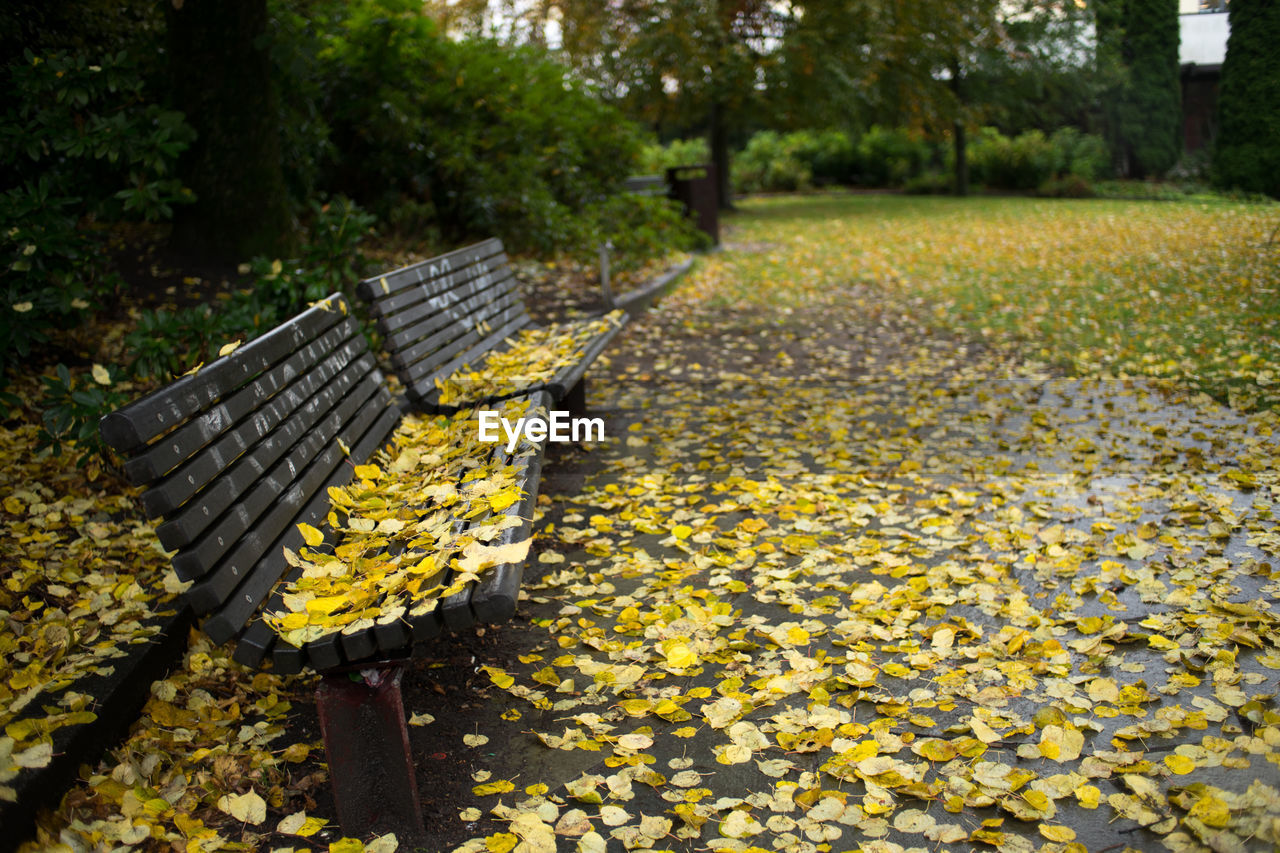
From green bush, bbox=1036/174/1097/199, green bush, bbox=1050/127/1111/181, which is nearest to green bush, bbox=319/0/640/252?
green bush, bbox=1050/127/1111/181

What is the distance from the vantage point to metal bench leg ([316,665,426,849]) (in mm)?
2008

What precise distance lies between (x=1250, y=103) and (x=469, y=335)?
4.08m

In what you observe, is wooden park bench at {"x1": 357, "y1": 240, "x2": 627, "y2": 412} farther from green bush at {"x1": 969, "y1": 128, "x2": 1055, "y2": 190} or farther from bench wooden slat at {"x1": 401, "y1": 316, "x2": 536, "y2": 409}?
green bush at {"x1": 969, "y1": 128, "x2": 1055, "y2": 190}

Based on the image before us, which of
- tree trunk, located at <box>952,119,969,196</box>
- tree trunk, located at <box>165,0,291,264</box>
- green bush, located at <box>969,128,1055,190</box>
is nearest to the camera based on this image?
tree trunk, located at <box>165,0,291,264</box>

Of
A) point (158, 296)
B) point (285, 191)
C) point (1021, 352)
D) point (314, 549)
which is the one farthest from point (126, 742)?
point (1021, 352)

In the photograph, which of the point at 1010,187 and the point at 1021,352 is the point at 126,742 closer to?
the point at 1021,352

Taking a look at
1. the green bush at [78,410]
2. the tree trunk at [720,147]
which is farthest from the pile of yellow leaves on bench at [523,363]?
the tree trunk at [720,147]

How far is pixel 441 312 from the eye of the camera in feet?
14.1

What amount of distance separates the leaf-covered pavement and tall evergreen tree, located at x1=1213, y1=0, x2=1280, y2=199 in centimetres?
27

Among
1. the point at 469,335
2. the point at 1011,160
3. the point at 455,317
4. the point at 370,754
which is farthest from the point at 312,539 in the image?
the point at 1011,160

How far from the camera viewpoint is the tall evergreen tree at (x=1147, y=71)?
5.03m

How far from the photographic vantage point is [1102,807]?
6.61 ft

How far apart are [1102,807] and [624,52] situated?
15.4 m

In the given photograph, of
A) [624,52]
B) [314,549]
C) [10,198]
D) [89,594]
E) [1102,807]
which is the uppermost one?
[624,52]
